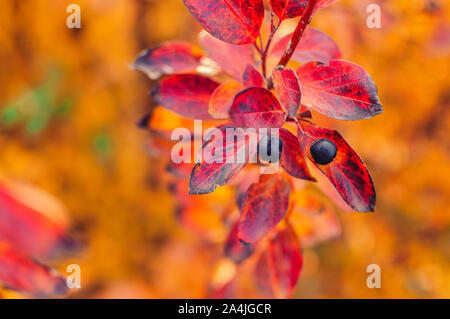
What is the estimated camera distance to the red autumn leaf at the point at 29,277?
2.17 feet

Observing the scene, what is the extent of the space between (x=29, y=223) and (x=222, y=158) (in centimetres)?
42

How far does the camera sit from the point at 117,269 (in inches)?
59.0

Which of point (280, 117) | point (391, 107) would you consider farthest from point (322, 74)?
point (391, 107)

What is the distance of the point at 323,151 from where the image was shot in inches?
18.7

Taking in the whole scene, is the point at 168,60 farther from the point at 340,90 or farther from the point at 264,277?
the point at 264,277

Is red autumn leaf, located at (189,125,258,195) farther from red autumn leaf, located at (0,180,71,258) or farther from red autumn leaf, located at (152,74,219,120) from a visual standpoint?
red autumn leaf, located at (0,180,71,258)

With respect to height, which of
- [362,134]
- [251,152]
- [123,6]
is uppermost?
[123,6]

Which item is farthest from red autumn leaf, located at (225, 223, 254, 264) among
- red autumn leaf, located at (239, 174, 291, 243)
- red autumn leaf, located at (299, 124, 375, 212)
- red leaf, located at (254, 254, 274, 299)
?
red autumn leaf, located at (299, 124, 375, 212)

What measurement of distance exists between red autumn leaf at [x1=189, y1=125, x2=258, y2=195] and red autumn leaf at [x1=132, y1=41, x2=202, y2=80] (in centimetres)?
19

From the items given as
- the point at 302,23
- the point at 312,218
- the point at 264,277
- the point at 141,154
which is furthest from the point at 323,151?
the point at 141,154

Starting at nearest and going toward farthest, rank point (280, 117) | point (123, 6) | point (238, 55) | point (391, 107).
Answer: point (280, 117), point (238, 55), point (123, 6), point (391, 107)

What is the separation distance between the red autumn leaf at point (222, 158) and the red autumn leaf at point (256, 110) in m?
0.03
